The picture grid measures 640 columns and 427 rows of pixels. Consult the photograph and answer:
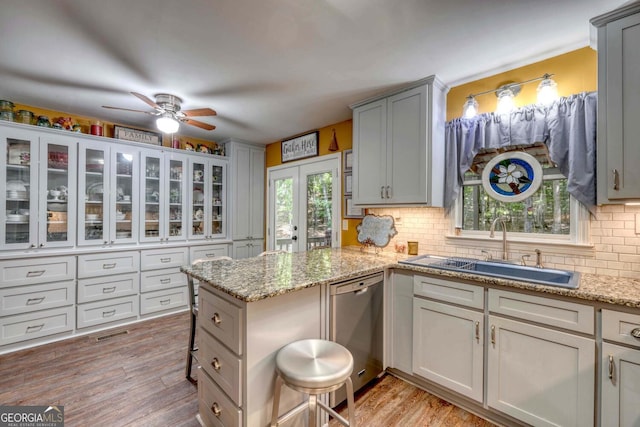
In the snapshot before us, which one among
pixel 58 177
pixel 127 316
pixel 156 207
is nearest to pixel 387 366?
pixel 127 316

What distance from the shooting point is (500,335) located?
174 cm

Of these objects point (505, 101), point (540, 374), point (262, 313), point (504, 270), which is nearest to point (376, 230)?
point (504, 270)

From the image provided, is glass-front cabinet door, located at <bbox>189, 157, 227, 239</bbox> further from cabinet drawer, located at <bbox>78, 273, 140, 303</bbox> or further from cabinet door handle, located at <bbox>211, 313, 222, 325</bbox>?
cabinet door handle, located at <bbox>211, 313, 222, 325</bbox>

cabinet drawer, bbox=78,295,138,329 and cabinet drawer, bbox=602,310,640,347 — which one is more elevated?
cabinet drawer, bbox=602,310,640,347

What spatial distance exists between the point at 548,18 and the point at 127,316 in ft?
15.5

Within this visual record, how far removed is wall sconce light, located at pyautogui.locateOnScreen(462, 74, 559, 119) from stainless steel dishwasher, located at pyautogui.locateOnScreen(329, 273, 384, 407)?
160cm

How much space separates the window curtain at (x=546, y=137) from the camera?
1.83 meters

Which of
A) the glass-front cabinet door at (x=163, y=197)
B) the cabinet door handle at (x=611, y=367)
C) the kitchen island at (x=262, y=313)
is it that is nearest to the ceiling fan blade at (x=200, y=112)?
the glass-front cabinet door at (x=163, y=197)

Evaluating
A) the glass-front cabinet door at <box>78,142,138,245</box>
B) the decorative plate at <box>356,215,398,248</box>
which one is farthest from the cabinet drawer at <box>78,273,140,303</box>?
the decorative plate at <box>356,215,398,248</box>

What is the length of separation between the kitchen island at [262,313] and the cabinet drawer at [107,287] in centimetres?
214

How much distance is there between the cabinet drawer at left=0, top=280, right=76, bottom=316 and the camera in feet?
8.88

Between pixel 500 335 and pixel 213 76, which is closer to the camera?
pixel 500 335

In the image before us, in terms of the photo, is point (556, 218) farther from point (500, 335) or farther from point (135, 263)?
point (135, 263)

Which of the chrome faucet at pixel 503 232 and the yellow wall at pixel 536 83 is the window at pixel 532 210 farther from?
the yellow wall at pixel 536 83
